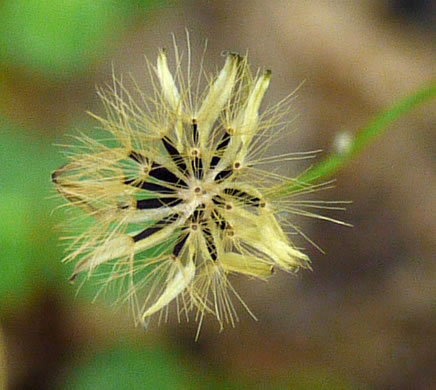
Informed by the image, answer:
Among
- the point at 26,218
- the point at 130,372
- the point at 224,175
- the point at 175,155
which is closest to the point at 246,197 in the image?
the point at 224,175

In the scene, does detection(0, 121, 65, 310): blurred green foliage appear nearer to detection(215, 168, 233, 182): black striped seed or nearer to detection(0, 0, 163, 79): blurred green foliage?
detection(0, 0, 163, 79): blurred green foliage

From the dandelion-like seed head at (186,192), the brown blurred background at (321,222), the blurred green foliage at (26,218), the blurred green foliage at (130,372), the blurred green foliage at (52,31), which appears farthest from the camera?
the brown blurred background at (321,222)

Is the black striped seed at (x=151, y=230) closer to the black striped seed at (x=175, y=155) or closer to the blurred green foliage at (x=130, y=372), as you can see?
the black striped seed at (x=175, y=155)

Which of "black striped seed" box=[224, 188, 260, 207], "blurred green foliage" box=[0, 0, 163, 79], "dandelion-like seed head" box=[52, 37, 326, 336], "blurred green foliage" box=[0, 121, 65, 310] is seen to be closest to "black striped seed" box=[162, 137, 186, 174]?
"dandelion-like seed head" box=[52, 37, 326, 336]

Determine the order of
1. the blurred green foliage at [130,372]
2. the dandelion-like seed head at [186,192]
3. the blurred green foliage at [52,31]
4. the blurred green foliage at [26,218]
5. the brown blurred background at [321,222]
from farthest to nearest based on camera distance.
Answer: the brown blurred background at [321,222] < the blurred green foliage at [130,372] < the blurred green foliage at [52,31] < the blurred green foliage at [26,218] < the dandelion-like seed head at [186,192]

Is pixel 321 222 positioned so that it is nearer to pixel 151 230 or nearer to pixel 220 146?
pixel 220 146

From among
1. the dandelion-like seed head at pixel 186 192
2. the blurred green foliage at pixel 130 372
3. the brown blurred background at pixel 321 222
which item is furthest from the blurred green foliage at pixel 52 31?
the dandelion-like seed head at pixel 186 192

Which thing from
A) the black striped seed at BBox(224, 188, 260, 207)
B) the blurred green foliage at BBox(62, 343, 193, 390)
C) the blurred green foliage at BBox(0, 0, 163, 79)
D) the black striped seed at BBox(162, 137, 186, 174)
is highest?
the blurred green foliage at BBox(0, 0, 163, 79)

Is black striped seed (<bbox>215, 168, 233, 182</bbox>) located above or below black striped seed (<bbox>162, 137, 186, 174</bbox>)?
below
